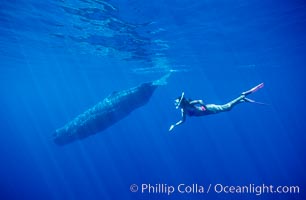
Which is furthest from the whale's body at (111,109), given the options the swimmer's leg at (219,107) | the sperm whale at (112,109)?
the swimmer's leg at (219,107)

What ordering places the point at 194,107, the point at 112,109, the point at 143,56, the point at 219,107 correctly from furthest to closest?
1. the point at 143,56
2. the point at 112,109
3. the point at 219,107
4. the point at 194,107

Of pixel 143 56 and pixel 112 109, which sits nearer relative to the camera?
pixel 112 109

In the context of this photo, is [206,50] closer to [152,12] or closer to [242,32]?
[242,32]

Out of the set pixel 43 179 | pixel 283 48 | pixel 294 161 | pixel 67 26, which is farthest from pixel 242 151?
pixel 67 26

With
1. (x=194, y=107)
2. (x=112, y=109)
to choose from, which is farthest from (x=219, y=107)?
(x=112, y=109)

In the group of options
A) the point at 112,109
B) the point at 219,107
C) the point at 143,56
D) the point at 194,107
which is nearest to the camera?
the point at 194,107

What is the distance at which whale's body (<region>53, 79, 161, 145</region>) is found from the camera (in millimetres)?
16516

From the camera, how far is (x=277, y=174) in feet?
133

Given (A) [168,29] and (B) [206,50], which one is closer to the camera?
(A) [168,29]

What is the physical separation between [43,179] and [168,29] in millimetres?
27353

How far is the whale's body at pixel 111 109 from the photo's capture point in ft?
54.2

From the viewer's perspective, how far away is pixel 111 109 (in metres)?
16.6

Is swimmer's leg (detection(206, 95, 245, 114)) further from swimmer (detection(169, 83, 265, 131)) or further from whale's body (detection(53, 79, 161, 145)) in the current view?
whale's body (detection(53, 79, 161, 145))

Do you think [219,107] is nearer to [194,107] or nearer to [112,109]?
[194,107]
